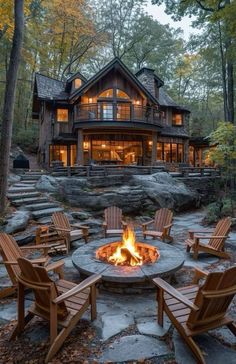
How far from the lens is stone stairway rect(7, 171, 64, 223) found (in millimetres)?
8953

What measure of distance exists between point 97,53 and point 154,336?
32483 mm

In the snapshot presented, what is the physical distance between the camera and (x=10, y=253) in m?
4.57

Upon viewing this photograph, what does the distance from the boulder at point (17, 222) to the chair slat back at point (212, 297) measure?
5.93 m

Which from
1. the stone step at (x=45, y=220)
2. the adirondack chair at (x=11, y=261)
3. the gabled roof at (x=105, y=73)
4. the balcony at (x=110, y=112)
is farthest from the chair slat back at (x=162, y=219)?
the gabled roof at (x=105, y=73)

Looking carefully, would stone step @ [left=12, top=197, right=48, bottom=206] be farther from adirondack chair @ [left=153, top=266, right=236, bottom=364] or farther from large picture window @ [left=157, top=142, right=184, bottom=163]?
large picture window @ [left=157, top=142, right=184, bottom=163]

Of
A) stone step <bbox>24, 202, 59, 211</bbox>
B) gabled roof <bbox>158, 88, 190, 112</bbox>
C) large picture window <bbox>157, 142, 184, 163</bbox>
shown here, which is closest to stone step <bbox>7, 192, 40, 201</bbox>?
stone step <bbox>24, 202, 59, 211</bbox>

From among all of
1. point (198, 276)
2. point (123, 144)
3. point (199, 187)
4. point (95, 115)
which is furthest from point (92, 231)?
point (123, 144)

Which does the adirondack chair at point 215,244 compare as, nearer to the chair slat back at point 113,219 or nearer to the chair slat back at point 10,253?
the chair slat back at point 113,219

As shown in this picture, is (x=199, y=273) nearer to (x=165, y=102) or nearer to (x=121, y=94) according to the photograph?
(x=121, y=94)

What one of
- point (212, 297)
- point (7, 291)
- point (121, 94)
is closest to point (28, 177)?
point (7, 291)

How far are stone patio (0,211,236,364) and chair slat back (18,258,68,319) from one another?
426 millimetres

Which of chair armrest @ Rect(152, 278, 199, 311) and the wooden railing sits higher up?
the wooden railing

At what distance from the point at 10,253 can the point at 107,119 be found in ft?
51.4

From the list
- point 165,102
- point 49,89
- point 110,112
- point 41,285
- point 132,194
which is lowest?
point 41,285
